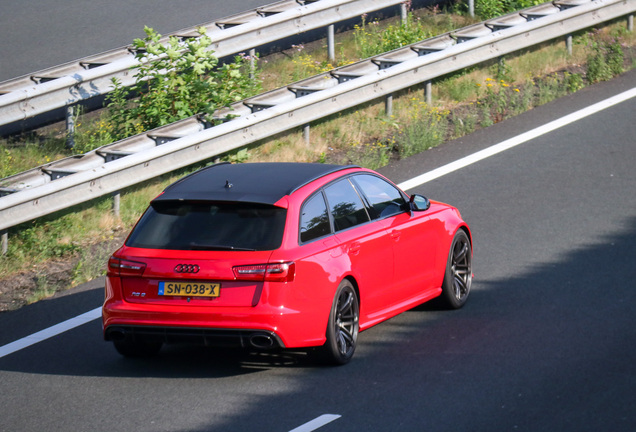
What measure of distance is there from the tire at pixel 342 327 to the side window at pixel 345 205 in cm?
52

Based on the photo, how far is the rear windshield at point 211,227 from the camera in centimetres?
819

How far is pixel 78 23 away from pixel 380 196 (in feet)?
39.7

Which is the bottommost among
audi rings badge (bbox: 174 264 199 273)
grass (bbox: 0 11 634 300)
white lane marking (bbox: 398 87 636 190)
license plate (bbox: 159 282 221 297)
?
white lane marking (bbox: 398 87 636 190)

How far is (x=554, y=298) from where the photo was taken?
10.1 metres

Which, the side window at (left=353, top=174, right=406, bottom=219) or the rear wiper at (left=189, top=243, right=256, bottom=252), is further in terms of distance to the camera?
the side window at (left=353, top=174, right=406, bottom=219)

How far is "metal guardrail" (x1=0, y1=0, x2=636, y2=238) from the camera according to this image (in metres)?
11.8

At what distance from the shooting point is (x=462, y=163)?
48.5ft

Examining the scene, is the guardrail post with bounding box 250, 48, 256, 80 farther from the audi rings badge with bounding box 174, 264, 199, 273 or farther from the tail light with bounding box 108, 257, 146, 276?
the audi rings badge with bounding box 174, 264, 199, 273

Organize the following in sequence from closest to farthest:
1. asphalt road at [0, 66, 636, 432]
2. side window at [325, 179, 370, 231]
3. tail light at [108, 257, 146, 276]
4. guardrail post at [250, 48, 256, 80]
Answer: asphalt road at [0, 66, 636, 432] → tail light at [108, 257, 146, 276] → side window at [325, 179, 370, 231] → guardrail post at [250, 48, 256, 80]

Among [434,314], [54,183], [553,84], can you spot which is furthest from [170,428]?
[553,84]

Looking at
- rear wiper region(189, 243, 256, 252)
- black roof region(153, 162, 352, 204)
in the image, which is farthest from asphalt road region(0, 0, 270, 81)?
rear wiper region(189, 243, 256, 252)

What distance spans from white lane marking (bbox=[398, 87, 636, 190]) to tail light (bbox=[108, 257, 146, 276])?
5739 mm

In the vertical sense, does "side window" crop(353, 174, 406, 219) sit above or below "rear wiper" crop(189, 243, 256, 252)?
below

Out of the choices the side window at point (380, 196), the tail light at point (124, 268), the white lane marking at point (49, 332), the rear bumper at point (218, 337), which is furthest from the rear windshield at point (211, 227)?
the white lane marking at point (49, 332)
